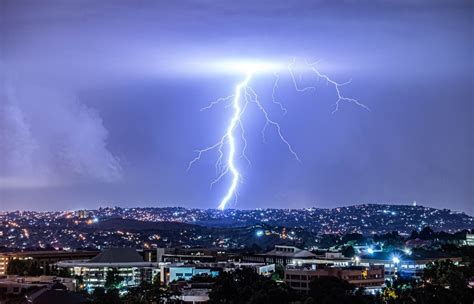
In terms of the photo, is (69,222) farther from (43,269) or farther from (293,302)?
(293,302)

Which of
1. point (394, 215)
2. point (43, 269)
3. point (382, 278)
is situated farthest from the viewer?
point (394, 215)

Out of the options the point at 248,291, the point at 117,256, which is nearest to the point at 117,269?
the point at 117,256

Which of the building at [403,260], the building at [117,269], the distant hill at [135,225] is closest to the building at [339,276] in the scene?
the building at [403,260]

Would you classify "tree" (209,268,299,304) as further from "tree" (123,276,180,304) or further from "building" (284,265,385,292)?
"building" (284,265,385,292)

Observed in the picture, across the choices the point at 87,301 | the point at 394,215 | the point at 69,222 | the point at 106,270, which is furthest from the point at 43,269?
the point at 394,215

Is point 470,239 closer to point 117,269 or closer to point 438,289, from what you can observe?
point 117,269

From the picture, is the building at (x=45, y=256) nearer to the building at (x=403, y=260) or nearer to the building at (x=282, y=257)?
the building at (x=282, y=257)
